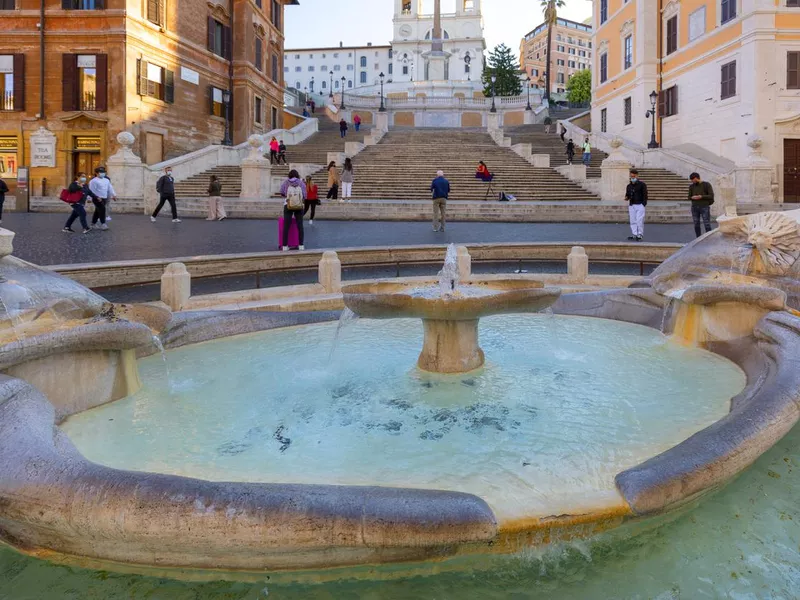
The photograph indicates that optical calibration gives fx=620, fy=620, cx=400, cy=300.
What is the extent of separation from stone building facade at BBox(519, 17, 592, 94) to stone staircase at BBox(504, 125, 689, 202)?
75.1 meters

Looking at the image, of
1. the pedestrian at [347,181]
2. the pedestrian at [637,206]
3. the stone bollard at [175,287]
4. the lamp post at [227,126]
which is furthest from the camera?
the lamp post at [227,126]

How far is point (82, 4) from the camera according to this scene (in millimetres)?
28125

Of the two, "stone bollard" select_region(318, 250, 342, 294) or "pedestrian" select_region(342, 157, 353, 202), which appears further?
"pedestrian" select_region(342, 157, 353, 202)

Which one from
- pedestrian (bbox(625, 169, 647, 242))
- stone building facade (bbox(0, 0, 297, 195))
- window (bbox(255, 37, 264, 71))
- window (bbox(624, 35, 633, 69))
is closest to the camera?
pedestrian (bbox(625, 169, 647, 242))

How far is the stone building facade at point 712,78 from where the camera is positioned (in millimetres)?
24469

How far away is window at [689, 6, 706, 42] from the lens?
28391 mm

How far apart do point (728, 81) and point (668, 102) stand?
5.00 metres

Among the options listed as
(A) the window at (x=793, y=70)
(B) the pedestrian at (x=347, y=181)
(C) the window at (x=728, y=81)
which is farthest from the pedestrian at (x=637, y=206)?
(C) the window at (x=728, y=81)

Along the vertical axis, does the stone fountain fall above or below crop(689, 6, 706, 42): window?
below

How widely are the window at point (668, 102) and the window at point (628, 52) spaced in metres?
3.49

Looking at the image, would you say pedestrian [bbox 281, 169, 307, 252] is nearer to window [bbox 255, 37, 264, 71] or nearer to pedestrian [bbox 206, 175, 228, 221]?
pedestrian [bbox 206, 175, 228, 221]

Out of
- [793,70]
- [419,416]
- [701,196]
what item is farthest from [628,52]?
[419,416]

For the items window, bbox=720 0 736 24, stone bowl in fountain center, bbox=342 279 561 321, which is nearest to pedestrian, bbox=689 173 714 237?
stone bowl in fountain center, bbox=342 279 561 321

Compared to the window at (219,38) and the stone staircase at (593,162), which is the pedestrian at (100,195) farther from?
the window at (219,38)
